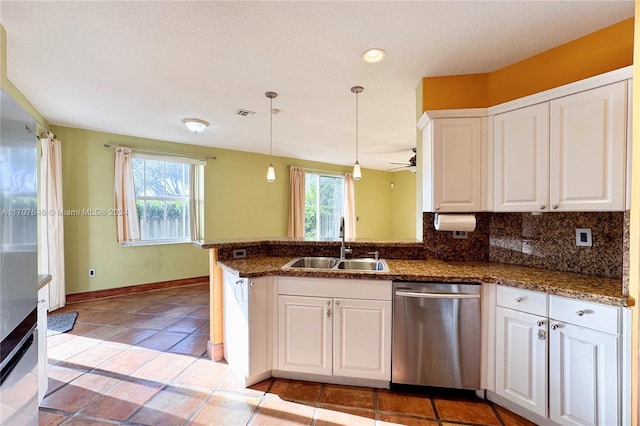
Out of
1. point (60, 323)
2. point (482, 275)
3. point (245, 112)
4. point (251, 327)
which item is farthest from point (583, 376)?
point (60, 323)

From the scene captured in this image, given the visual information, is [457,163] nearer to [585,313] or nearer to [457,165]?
[457,165]

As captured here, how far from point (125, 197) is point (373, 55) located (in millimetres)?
4052

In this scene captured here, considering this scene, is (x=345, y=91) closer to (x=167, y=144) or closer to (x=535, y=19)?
(x=535, y=19)

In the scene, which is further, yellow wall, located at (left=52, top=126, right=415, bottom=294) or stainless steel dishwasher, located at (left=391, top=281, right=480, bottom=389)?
yellow wall, located at (left=52, top=126, right=415, bottom=294)

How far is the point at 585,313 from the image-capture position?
1491mm

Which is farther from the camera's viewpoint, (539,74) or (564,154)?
(539,74)

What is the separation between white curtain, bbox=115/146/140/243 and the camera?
4.21m

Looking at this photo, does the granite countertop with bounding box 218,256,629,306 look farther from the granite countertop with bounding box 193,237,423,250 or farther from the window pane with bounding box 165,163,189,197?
the window pane with bounding box 165,163,189,197

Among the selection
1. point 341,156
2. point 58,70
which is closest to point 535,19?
point 58,70

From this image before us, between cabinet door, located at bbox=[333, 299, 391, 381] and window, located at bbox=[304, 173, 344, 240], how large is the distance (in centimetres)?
433

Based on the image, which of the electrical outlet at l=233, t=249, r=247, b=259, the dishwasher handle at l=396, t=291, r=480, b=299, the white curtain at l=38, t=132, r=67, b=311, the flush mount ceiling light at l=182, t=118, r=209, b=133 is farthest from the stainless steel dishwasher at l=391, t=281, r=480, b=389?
the white curtain at l=38, t=132, r=67, b=311

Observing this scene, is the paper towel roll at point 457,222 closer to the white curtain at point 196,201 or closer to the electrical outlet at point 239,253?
the electrical outlet at point 239,253

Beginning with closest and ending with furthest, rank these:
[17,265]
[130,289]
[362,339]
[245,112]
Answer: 1. [17,265]
2. [362,339]
3. [245,112]
4. [130,289]

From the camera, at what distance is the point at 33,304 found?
4.35ft
